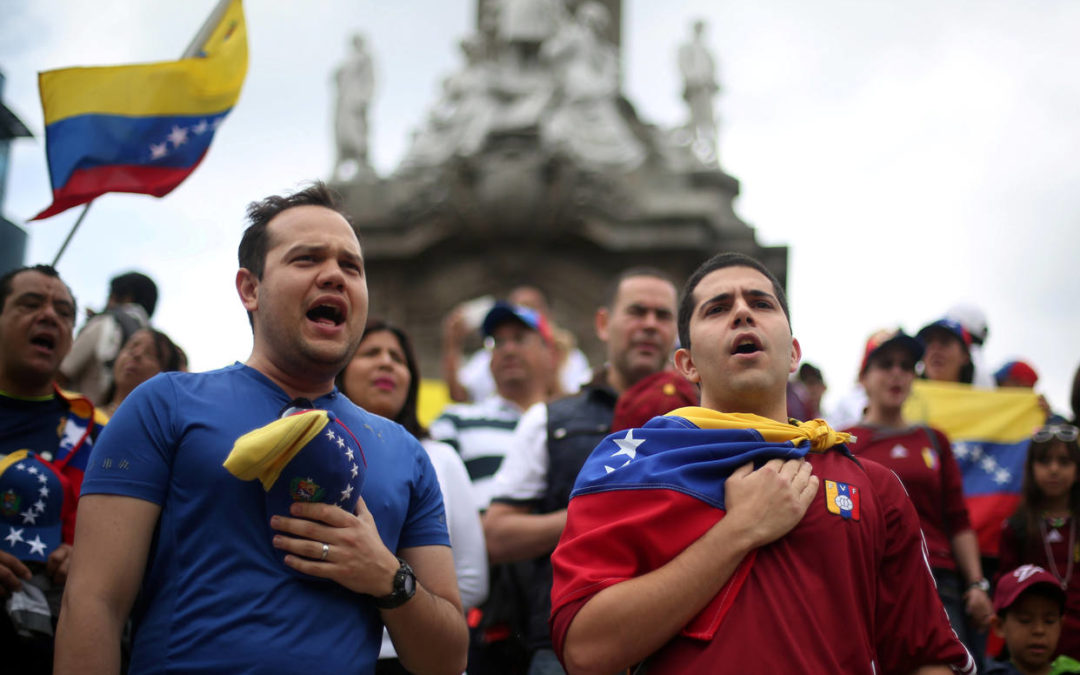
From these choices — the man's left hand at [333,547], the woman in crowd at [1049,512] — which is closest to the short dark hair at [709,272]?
the man's left hand at [333,547]

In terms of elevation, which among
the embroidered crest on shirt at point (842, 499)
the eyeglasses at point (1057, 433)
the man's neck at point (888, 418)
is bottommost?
the eyeglasses at point (1057, 433)

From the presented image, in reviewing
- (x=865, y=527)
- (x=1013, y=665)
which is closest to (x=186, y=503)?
(x=865, y=527)

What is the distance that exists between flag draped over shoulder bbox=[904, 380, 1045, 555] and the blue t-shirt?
4789 mm

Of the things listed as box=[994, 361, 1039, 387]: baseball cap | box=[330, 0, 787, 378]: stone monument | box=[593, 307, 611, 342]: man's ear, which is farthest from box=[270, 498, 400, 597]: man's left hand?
box=[330, 0, 787, 378]: stone monument

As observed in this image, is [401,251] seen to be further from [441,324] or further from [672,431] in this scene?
[672,431]

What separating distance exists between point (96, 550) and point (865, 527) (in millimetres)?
1741

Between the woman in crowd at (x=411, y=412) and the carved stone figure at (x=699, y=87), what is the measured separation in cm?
1239

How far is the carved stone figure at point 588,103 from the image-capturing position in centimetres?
1562

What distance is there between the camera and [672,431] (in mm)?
2570

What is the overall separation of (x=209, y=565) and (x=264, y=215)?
101cm

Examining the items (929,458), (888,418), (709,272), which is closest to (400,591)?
(709,272)

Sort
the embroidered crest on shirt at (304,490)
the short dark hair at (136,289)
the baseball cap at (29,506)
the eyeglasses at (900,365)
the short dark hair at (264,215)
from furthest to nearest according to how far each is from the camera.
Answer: the short dark hair at (136,289) → the eyeglasses at (900,365) → the baseball cap at (29,506) → the short dark hair at (264,215) → the embroidered crest on shirt at (304,490)

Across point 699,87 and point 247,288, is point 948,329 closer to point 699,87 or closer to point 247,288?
point 247,288

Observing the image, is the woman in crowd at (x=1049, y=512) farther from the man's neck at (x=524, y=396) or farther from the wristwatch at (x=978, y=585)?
the man's neck at (x=524, y=396)
